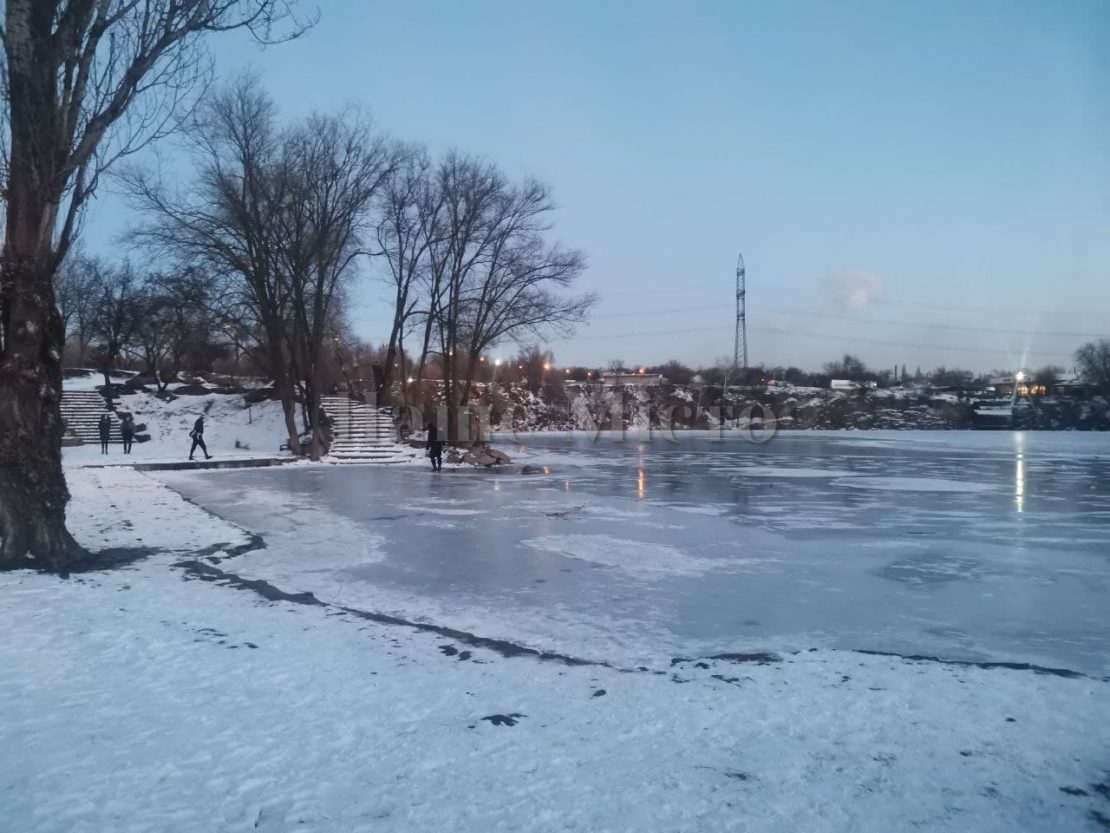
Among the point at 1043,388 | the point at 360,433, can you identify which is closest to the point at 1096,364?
the point at 1043,388

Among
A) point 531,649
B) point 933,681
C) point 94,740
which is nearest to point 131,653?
point 94,740

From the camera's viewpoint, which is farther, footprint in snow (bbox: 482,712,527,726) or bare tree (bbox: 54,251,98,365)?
bare tree (bbox: 54,251,98,365)

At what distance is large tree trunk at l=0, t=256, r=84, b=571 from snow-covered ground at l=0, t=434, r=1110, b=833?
908 millimetres

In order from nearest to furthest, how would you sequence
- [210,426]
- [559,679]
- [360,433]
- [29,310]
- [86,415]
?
[559,679] < [29,310] < [360,433] < [86,415] < [210,426]

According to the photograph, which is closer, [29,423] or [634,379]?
[29,423]

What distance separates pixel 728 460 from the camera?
103 ft

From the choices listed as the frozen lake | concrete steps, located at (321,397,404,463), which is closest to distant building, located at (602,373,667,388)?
concrete steps, located at (321,397,404,463)

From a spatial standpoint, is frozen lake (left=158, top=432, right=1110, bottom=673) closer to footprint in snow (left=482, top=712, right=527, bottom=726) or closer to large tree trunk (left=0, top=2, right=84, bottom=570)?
footprint in snow (left=482, top=712, right=527, bottom=726)

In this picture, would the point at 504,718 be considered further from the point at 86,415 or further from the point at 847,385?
the point at 847,385

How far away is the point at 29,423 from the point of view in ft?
31.1

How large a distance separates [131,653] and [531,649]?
3.22 metres

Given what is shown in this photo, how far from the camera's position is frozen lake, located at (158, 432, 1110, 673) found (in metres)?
7.60

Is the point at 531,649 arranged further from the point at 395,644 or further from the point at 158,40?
the point at 158,40

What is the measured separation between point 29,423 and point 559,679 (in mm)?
7217
